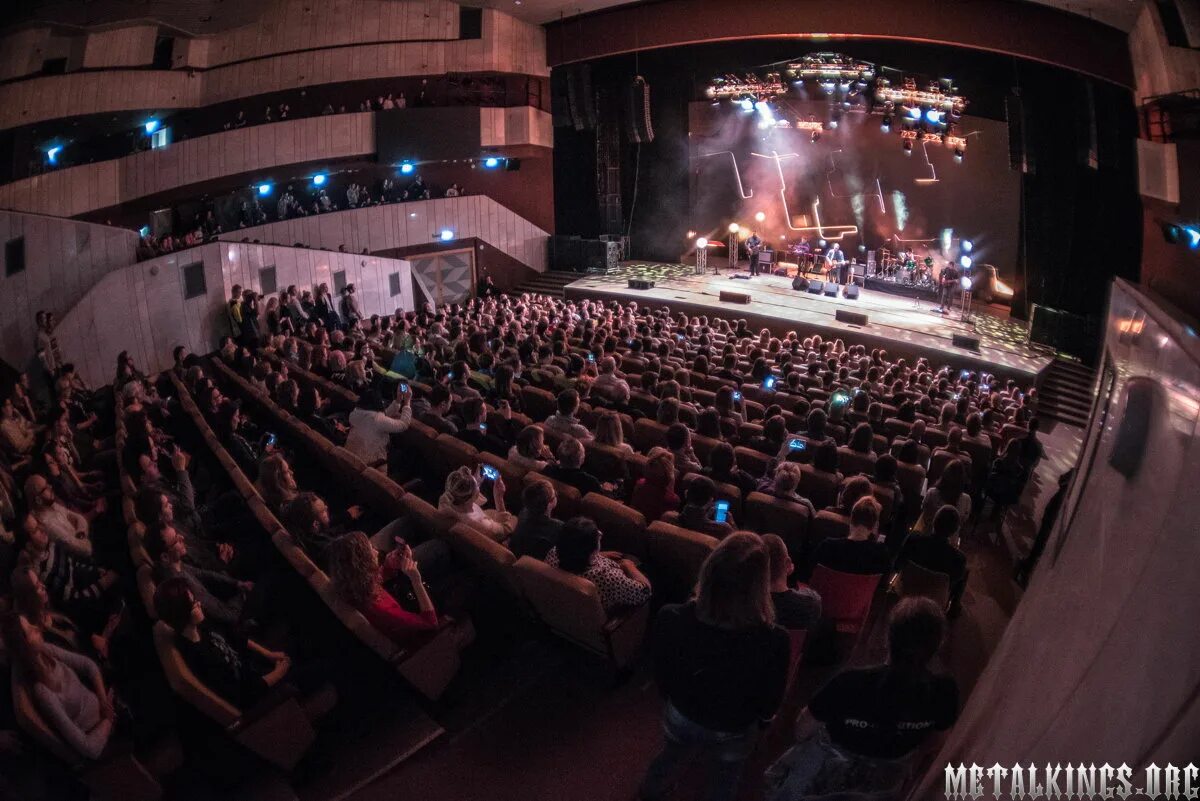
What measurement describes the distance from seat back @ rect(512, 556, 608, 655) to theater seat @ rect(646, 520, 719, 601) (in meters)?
0.56

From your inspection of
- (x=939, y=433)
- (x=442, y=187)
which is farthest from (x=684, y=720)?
(x=442, y=187)

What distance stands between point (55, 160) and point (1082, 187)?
62.8 ft

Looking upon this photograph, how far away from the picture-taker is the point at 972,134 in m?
13.7

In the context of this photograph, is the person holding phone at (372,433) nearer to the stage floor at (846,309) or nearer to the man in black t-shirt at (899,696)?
the man in black t-shirt at (899,696)

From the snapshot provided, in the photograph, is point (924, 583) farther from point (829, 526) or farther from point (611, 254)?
point (611, 254)

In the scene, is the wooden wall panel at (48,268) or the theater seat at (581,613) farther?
the wooden wall panel at (48,268)

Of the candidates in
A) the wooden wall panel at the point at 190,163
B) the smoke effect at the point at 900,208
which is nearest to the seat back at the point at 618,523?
the wooden wall panel at the point at 190,163

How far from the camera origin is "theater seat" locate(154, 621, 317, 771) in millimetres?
2615

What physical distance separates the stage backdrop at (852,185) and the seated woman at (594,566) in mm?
13482

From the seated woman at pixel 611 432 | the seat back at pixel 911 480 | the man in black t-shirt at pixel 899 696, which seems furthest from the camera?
the seated woman at pixel 611 432

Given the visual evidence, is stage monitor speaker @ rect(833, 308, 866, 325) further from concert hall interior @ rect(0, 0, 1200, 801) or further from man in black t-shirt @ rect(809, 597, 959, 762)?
man in black t-shirt @ rect(809, 597, 959, 762)

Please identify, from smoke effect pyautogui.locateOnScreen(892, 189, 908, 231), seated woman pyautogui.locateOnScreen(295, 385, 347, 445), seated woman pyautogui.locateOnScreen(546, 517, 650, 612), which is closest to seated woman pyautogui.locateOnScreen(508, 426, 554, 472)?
seated woman pyautogui.locateOnScreen(546, 517, 650, 612)

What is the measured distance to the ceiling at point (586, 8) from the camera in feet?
28.2

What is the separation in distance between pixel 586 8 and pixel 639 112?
2.38m
